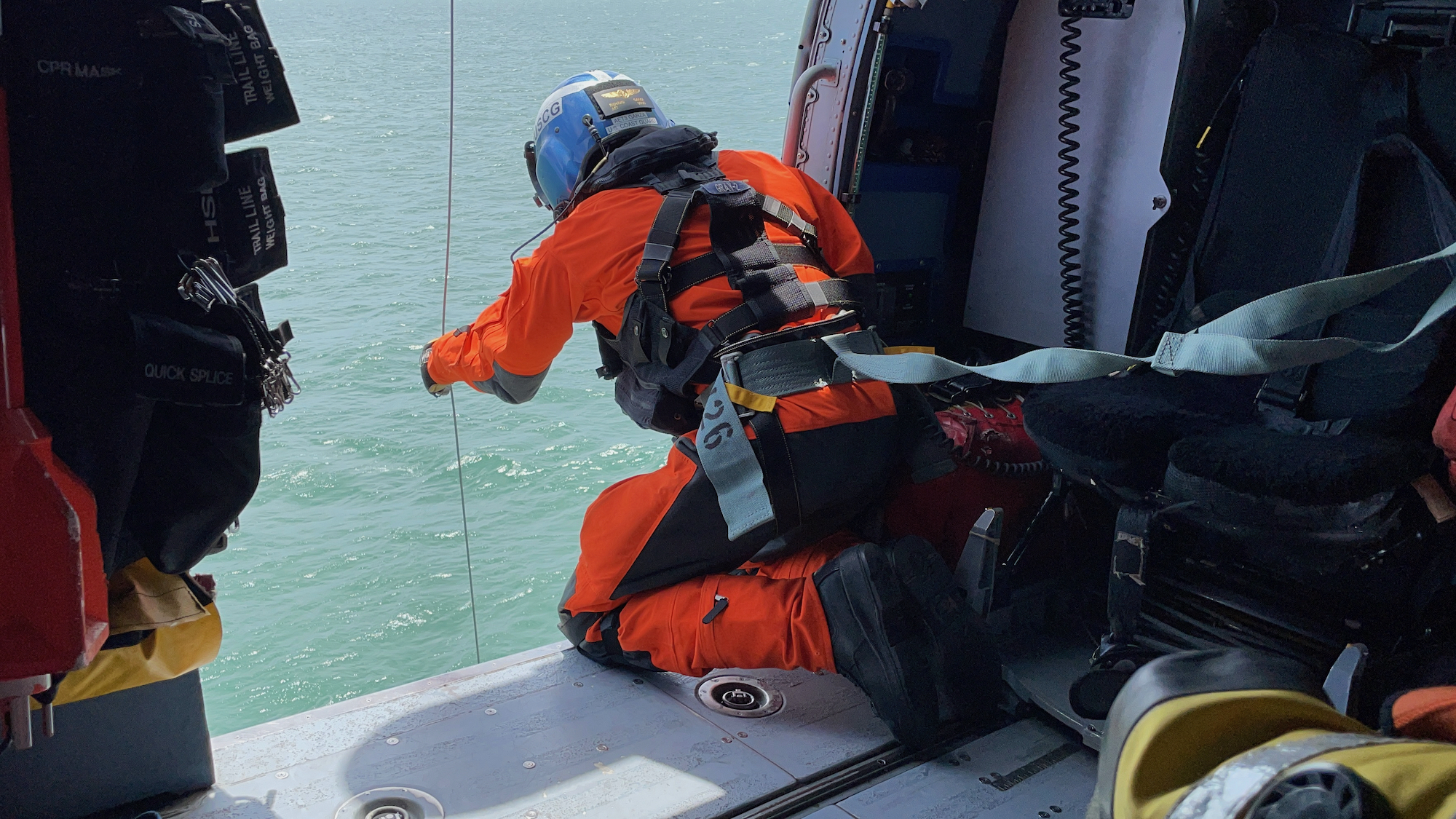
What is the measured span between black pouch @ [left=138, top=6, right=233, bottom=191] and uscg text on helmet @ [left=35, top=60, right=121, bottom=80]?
0.20ft

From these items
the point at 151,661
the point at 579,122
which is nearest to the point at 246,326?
the point at 151,661

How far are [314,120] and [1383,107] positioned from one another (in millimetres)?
12380

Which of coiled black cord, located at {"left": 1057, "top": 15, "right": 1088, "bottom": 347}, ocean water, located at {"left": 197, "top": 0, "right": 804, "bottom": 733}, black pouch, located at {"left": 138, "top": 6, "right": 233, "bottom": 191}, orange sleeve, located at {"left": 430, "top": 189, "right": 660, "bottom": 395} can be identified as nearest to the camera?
black pouch, located at {"left": 138, "top": 6, "right": 233, "bottom": 191}

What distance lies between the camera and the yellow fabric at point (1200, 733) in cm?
105

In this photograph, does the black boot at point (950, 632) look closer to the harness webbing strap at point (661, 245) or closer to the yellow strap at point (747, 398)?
the yellow strap at point (747, 398)

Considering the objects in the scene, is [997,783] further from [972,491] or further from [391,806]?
[391,806]

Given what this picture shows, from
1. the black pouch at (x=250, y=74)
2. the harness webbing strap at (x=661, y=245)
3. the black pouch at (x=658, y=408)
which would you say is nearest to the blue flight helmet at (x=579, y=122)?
the harness webbing strap at (x=661, y=245)

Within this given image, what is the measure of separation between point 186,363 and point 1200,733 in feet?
5.00

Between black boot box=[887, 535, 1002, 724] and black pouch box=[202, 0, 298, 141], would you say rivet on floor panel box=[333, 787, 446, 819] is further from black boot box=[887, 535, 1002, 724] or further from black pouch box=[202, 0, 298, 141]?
black pouch box=[202, 0, 298, 141]

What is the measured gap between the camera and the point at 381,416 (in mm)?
6098

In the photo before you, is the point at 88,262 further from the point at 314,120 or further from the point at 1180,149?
the point at 314,120

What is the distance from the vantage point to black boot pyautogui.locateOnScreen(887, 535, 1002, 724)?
96.3 inches

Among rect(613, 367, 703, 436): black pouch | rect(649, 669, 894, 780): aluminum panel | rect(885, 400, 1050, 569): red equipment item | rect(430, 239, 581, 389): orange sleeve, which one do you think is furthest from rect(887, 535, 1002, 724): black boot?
rect(430, 239, 581, 389): orange sleeve

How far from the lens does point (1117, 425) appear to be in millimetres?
2354
